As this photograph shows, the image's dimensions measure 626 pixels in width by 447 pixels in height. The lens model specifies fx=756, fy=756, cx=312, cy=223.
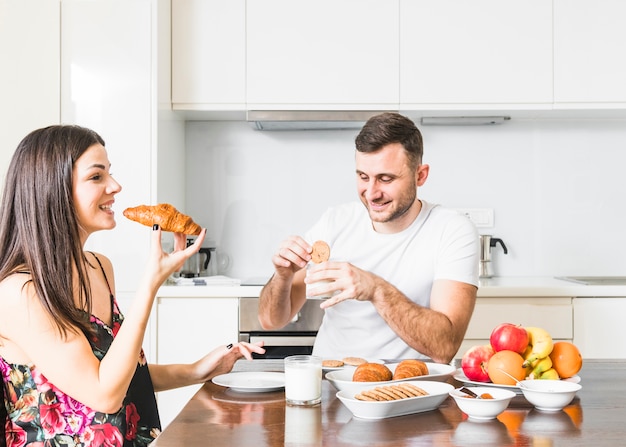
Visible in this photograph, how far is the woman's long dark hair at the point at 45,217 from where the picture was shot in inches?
58.4

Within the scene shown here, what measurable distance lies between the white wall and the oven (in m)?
0.63

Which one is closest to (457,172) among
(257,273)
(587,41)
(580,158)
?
(580,158)

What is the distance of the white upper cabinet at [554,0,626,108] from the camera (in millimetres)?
3434

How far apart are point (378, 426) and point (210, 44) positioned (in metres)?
2.52

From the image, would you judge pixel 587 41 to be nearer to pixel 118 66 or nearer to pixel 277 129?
pixel 277 129

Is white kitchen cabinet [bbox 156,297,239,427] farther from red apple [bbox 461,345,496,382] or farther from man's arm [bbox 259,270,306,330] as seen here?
red apple [bbox 461,345,496,382]

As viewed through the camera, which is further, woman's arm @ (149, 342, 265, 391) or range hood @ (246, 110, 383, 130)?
range hood @ (246, 110, 383, 130)

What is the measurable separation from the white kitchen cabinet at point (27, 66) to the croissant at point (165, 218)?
1776mm

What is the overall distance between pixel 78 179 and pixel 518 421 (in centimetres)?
98

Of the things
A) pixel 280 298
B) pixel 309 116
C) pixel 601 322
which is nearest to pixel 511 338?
pixel 280 298

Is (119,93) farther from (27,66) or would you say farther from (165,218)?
(165,218)

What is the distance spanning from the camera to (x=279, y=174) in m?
3.80

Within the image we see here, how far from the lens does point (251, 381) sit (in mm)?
1639

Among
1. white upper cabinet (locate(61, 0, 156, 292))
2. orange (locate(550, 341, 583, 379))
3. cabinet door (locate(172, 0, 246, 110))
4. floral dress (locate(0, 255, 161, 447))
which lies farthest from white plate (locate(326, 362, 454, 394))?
cabinet door (locate(172, 0, 246, 110))
